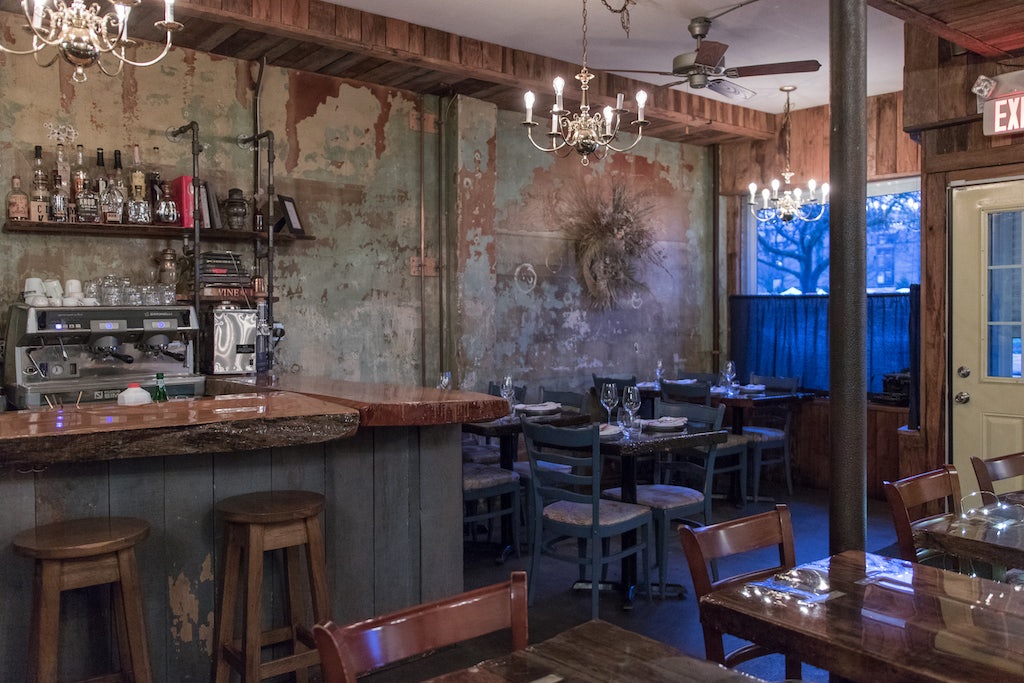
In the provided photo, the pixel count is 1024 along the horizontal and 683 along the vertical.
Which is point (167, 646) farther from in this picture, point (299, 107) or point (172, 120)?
point (299, 107)

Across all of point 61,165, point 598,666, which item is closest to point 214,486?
point 598,666

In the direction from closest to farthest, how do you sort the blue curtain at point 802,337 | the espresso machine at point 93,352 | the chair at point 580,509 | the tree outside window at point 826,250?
the chair at point 580,509
the espresso machine at point 93,352
the blue curtain at point 802,337
the tree outside window at point 826,250

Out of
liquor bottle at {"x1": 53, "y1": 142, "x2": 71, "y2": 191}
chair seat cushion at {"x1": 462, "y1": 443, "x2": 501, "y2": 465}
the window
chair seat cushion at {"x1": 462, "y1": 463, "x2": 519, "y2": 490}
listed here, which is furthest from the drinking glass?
liquor bottle at {"x1": 53, "y1": 142, "x2": 71, "y2": 191}

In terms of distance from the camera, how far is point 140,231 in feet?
15.7

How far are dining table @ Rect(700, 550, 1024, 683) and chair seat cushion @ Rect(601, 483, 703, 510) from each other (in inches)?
83.5

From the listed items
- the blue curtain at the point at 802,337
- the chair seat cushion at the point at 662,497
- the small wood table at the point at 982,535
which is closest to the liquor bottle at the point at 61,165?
the chair seat cushion at the point at 662,497

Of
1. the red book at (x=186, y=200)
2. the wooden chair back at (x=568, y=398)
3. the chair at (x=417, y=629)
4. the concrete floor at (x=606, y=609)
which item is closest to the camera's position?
the chair at (x=417, y=629)

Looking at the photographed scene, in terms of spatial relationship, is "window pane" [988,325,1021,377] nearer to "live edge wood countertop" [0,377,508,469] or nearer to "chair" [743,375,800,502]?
"chair" [743,375,800,502]

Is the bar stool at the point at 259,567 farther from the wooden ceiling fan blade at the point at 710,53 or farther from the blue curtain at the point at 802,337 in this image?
the blue curtain at the point at 802,337

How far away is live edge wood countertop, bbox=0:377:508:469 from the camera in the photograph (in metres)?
2.34

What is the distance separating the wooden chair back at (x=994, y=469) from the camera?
2.87 m

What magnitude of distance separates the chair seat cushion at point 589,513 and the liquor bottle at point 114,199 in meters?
2.92

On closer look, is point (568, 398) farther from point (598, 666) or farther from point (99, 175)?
point (598, 666)

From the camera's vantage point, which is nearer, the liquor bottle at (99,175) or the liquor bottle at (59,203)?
the liquor bottle at (59,203)
